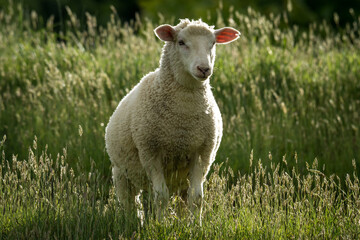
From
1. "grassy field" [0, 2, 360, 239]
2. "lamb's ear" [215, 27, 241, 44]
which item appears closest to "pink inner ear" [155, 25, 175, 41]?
"lamb's ear" [215, 27, 241, 44]

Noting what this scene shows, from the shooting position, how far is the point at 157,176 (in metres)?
4.46

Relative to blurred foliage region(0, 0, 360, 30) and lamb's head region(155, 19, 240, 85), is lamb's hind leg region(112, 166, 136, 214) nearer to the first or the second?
lamb's head region(155, 19, 240, 85)

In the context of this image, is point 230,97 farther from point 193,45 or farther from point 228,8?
point 228,8

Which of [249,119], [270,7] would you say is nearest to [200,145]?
[249,119]

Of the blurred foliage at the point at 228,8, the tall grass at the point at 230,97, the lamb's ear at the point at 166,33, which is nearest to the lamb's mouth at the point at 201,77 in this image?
the lamb's ear at the point at 166,33

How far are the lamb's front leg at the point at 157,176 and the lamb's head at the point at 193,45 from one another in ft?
2.17

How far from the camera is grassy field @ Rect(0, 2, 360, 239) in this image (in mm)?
4043

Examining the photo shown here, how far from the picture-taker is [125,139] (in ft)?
15.5

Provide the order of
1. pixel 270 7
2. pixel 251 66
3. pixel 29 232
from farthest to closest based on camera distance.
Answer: pixel 270 7, pixel 251 66, pixel 29 232

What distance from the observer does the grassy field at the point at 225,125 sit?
13.3ft

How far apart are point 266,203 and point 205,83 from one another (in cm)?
107

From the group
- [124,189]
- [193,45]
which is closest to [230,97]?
[124,189]

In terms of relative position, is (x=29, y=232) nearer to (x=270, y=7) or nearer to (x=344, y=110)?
(x=344, y=110)

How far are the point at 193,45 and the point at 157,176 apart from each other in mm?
967
